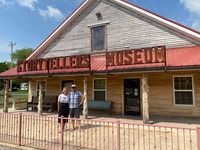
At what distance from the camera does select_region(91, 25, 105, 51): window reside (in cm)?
1547

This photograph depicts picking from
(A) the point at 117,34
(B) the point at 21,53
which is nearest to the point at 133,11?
(A) the point at 117,34

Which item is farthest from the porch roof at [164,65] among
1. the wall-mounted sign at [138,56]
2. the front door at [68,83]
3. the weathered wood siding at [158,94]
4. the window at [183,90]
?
the front door at [68,83]

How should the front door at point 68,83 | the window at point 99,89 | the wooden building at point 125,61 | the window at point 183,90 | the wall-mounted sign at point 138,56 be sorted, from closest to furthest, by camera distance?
the wall-mounted sign at point 138,56
the wooden building at point 125,61
the window at point 183,90
the window at point 99,89
the front door at point 68,83

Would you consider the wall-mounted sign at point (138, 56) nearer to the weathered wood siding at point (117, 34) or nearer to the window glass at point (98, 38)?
the weathered wood siding at point (117, 34)

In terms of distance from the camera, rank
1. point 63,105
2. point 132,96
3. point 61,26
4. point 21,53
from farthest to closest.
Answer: point 21,53
point 61,26
point 132,96
point 63,105

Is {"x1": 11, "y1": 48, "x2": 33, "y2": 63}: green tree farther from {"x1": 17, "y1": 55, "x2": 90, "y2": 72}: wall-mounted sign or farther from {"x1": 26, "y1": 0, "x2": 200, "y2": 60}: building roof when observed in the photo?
{"x1": 17, "y1": 55, "x2": 90, "y2": 72}: wall-mounted sign

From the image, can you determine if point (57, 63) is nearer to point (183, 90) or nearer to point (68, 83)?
point (68, 83)

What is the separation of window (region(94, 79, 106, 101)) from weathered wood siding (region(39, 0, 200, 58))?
2403mm

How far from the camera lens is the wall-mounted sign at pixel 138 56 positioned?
32.5 feet

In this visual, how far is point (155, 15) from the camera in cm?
1322

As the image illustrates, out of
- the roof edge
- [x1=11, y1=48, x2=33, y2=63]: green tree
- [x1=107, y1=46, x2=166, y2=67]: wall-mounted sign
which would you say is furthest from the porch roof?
[x1=11, y1=48, x2=33, y2=63]: green tree

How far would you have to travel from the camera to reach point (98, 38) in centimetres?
1567

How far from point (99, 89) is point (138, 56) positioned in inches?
192

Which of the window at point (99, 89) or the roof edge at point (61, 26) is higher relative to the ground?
the roof edge at point (61, 26)
